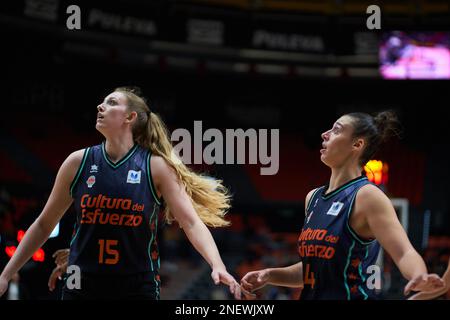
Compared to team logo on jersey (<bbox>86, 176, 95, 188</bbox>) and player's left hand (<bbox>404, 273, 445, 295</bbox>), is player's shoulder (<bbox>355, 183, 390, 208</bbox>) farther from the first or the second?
team logo on jersey (<bbox>86, 176, 95, 188</bbox>)

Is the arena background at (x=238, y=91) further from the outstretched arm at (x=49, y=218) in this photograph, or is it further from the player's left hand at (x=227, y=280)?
the player's left hand at (x=227, y=280)

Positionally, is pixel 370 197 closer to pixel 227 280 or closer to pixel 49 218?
pixel 227 280

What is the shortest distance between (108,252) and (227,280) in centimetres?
72

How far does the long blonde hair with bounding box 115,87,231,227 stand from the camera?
13.4 feet

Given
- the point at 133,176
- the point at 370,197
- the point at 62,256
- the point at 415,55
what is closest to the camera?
the point at 370,197

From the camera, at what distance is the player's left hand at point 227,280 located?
3.43m

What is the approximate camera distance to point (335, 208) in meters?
3.72

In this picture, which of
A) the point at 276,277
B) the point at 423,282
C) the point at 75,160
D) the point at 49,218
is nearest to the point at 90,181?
the point at 75,160

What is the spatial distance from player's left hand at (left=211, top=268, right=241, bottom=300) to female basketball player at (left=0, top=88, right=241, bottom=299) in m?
0.02

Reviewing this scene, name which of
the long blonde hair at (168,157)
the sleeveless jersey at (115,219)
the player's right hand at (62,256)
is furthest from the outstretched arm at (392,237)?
the player's right hand at (62,256)

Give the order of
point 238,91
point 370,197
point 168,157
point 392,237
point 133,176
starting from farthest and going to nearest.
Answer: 1. point 238,91
2. point 168,157
3. point 133,176
4. point 370,197
5. point 392,237

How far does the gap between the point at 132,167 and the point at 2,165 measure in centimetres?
885

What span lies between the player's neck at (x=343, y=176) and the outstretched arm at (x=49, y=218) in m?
1.41
